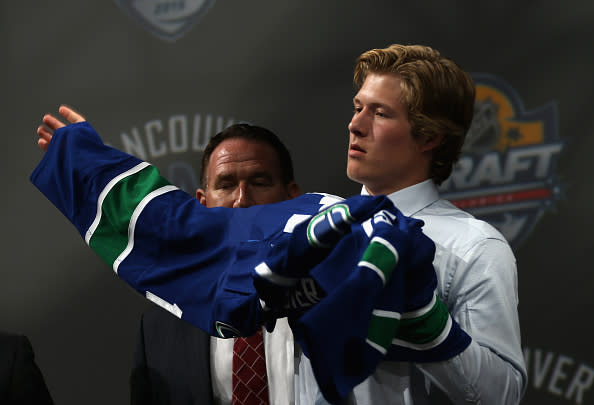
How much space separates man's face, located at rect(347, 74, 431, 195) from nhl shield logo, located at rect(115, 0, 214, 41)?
3.15 ft

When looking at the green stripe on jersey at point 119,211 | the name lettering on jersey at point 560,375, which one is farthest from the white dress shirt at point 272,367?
the name lettering on jersey at point 560,375

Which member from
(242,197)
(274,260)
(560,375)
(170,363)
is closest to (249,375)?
(170,363)

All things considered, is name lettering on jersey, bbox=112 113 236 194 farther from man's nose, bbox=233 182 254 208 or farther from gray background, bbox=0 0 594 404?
man's nose, bbox=233 182 254 208

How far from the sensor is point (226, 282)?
44.1 inches

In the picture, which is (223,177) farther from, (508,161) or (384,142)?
(508,161)

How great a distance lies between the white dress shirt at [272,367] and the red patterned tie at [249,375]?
16 millimetres

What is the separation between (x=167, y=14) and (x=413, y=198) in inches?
45.7

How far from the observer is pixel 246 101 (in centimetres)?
214

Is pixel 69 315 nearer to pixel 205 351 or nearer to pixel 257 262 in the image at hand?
pixel 205 351

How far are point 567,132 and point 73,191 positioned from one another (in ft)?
4.17

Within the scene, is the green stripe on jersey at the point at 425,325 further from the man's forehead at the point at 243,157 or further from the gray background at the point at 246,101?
the gray background at the point at 246,101

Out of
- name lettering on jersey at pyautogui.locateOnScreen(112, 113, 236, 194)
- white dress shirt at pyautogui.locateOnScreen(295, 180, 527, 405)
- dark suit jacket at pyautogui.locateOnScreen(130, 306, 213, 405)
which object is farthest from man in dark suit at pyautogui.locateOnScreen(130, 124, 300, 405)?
name lettering on jersey at pyautogui.locateOnScreen(112, 113, 236, 194)

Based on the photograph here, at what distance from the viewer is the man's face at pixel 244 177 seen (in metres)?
1.61

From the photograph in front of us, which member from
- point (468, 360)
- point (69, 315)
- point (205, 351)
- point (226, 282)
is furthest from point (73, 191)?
point (69, 315)
